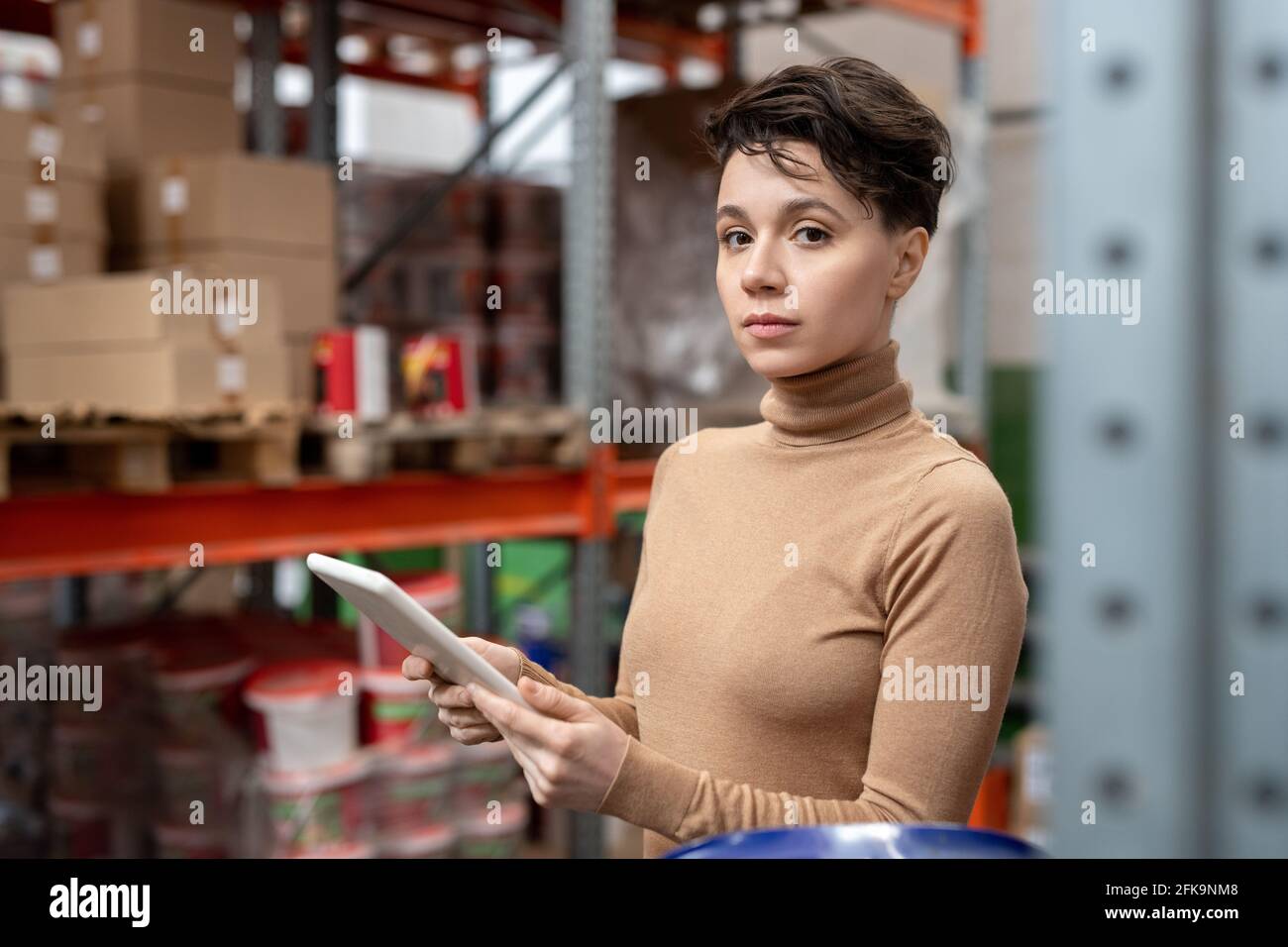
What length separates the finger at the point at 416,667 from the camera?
960mm

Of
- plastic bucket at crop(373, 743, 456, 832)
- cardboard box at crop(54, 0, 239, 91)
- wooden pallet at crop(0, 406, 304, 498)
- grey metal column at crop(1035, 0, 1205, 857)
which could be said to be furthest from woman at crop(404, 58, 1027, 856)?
cardboard box at crop(54, 0, 239, 91)

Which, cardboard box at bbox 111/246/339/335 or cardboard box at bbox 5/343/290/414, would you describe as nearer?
cardboard box at bbox 5/343/290/414

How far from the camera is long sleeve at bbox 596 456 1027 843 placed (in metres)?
0.98

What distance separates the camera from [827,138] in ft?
3.19

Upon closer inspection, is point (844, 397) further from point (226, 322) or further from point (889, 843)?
point (226, 322)

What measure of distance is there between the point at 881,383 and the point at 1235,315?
0.51 metres

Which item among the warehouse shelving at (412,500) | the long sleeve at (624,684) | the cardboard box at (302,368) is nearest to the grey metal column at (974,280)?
the warehouse shelving at (412,500)

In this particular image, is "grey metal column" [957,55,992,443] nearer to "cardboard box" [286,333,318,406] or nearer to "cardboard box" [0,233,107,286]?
"cardboard box" [286,333,318,406]

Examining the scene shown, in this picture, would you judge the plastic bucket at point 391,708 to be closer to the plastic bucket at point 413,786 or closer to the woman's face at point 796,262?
the plastic bucket at point 413,786

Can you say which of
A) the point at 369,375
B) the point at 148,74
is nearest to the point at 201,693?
the point at 369,375

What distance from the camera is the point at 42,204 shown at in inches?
135

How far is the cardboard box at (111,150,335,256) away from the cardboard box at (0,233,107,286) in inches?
8.2
